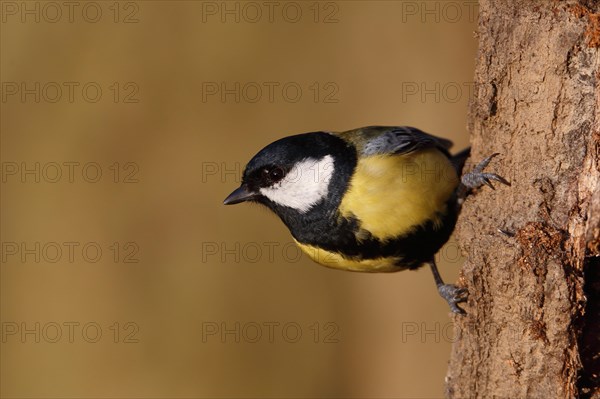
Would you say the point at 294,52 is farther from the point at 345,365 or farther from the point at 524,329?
the point at 524,329

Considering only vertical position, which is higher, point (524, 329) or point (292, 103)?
point (292, 103)

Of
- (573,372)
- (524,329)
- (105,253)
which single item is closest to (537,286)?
(524,329)

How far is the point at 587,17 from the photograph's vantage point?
7.10 feet

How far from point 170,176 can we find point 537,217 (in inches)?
118

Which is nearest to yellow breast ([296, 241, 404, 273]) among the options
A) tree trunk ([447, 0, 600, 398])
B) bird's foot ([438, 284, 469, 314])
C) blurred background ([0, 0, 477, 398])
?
bird's foot ([438, 284, 469, 314])

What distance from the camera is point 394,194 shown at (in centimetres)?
268

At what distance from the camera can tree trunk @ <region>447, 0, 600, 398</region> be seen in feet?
7.13

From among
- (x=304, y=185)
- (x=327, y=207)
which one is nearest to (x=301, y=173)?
(x=304, y=185)

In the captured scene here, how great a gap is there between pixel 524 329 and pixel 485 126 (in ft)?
2.55

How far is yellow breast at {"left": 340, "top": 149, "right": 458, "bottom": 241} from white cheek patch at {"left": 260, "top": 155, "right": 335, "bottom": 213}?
119 millimetres

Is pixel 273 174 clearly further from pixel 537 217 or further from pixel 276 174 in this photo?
pixel 537 217

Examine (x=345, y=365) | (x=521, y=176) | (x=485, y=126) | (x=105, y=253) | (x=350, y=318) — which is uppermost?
(x=485, y=126)

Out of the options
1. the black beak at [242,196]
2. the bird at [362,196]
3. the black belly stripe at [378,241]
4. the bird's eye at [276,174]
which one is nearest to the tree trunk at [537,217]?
the bird at [362,196]

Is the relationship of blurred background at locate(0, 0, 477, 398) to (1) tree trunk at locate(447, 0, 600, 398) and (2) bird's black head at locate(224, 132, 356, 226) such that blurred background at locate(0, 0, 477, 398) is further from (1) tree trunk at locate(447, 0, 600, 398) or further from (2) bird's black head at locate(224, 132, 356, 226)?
(1) tree trunk at locate(447, 0, 600, 398)
